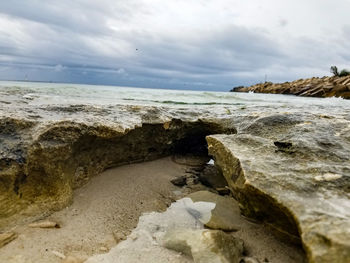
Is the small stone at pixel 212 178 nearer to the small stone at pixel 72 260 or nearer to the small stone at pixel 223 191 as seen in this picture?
the small stone at pixel 223 191

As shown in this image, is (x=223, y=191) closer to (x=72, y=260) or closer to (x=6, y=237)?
(x=72, y=260)

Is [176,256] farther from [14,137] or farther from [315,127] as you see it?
[315,127]

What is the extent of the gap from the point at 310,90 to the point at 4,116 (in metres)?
33.3

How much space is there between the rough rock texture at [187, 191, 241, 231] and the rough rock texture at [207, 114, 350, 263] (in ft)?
0.58

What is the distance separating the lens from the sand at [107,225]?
6.78 feet

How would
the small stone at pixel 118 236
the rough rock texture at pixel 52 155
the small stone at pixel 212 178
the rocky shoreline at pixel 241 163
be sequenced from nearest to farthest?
1. the rocky shoreline at pixel 241 163
2. the small stone at pixel 118 236
3. the rough rock texture at pixel 52 155
4. the small stone at pixel 212 178

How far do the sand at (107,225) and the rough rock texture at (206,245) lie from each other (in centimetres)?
20

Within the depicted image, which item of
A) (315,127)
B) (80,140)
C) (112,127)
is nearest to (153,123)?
(112,127)

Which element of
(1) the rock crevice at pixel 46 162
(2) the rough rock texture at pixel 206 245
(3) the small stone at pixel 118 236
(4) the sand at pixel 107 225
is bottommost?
(3) the small stone at pixel 118 236

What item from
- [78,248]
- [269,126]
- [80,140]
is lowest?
[78,248]

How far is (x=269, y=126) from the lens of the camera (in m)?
3.25

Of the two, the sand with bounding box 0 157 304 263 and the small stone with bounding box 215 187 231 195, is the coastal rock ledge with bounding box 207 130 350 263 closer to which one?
the sand with bounding box 0 157 304 263

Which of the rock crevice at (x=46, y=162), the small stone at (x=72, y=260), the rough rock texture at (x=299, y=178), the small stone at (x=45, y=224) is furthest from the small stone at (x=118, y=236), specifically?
the rough rock texture at (x=299, y=178)

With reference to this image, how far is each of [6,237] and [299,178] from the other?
236 centimetres
